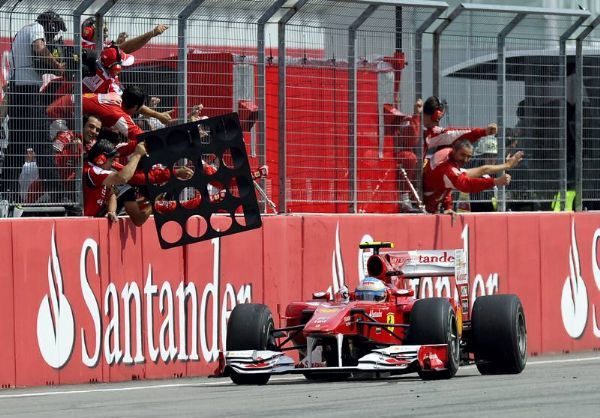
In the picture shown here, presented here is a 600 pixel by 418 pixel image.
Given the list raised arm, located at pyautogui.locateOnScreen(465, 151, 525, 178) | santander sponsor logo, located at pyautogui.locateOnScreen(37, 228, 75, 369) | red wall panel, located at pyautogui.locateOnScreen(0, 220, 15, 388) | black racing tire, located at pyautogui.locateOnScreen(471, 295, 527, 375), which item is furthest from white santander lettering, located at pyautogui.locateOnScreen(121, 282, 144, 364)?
raised arm, located at pyautogui.locateOnScreen(465, 151, 525, 178)

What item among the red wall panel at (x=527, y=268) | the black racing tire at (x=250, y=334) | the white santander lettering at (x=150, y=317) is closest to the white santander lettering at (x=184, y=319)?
the white santander lettering at (x=150, y=317)

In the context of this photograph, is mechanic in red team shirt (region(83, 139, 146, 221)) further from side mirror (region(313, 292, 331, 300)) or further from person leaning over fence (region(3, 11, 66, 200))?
side mirror (region(313, 292, 331, 300))

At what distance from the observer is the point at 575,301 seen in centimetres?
1730

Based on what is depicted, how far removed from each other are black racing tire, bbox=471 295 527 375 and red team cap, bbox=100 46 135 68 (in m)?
3.92

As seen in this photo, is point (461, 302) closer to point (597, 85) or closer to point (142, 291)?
point (142, 291)

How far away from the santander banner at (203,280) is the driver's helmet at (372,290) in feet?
3.73

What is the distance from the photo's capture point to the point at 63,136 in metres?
14.0

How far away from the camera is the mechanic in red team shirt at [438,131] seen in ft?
53.9

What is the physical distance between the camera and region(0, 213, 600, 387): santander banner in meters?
13.2

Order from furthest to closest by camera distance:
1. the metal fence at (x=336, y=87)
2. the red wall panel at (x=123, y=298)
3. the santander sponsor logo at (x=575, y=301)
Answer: the santander sponsor logo at (x=575, y=301)
the metal fence at (x=336, y=87)
the red wall panel at (x=123, y=298)

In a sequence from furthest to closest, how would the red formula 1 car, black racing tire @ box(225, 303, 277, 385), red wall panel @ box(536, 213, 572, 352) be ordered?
red wall panel @ box(536, 213, 572, 352)
black racing tire @ box(225, 303, 277, 385)
the red formula 1 car

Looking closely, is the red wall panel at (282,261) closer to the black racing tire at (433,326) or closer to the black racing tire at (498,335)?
the black racing tire at (498,335)

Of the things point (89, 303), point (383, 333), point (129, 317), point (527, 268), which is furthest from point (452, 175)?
point (89, 303)

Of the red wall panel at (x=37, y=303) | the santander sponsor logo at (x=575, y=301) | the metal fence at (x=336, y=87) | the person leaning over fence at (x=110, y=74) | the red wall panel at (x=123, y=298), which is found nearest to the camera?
the red wall panel at (x=37, y=303)
